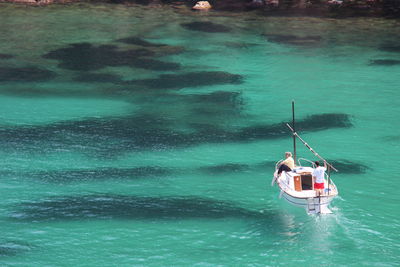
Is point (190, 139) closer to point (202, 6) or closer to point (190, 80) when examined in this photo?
point (190, 80)

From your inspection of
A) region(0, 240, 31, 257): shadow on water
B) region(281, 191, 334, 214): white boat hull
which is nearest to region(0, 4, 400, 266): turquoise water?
region(0, 240, 31, 257): shadow on water

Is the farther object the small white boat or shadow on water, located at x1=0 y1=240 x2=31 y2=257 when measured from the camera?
the small white boat

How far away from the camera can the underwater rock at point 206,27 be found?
268ft

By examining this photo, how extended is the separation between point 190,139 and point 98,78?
61.2ft

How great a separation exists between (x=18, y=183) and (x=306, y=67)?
3471 cm

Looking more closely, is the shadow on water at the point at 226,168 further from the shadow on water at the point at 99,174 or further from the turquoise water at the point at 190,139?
the shadow on water at the point at 99,174

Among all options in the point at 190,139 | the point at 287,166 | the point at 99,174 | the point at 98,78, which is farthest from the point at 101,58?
the point at 287,166

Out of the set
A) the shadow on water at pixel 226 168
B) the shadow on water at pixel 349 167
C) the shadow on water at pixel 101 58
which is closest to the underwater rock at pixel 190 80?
the shadow on water at pixel 101 58

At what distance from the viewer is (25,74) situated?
63.0 meters

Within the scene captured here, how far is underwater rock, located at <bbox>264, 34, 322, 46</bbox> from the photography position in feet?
244

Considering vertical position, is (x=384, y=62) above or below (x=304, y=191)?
above

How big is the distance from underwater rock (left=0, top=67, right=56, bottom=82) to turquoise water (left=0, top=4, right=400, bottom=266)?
0.30m

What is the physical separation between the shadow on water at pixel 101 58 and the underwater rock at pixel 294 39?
14613 mm

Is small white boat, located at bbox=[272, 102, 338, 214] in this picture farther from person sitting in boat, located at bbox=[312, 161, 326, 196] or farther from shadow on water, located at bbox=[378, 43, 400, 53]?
shadow on water, located at bbox=[378, 43, 400, 53]
